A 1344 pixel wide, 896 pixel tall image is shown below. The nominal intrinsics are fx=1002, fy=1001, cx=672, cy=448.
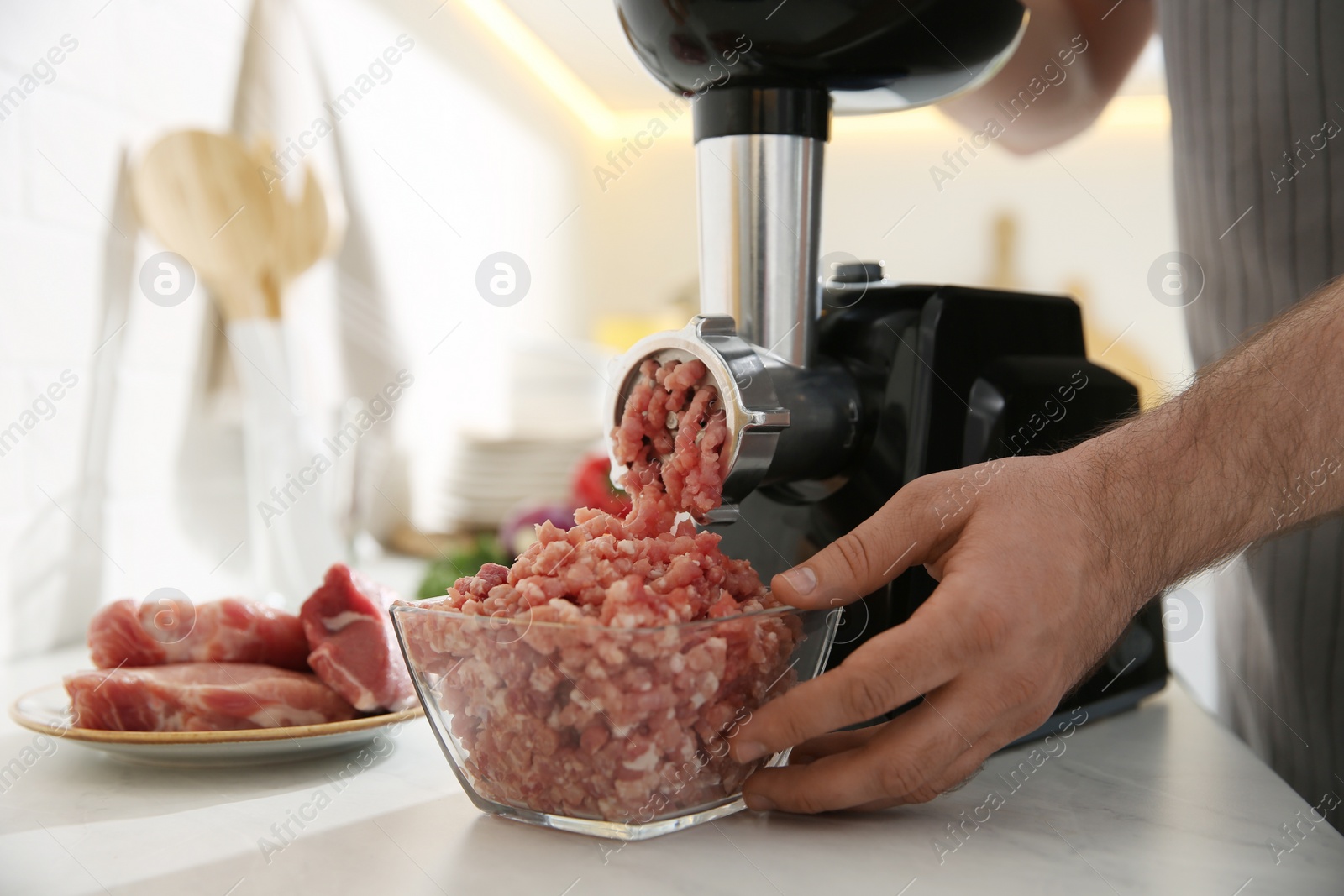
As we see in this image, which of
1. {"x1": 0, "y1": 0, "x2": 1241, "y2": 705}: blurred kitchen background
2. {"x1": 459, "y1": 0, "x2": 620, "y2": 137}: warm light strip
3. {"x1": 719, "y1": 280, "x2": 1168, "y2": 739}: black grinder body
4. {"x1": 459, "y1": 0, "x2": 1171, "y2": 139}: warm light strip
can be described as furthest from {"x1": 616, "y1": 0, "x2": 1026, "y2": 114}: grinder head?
{"x1": 459, "y1": 0, "x2": 1171, "y2": 139}: warm light strip

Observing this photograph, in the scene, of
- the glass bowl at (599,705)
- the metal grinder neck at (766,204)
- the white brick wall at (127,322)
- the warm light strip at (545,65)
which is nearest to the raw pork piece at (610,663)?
the glass bowl at (599,705)

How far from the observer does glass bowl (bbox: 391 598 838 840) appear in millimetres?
451

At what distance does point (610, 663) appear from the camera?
1.46 feet

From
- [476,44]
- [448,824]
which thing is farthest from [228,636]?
[476,44]

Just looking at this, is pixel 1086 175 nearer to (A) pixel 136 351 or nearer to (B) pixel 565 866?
(A) pixel 136 351

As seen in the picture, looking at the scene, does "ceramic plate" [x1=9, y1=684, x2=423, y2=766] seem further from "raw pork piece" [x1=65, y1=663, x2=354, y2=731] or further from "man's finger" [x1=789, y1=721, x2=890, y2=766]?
"man's finger" [x1=789, y1=721, x2=890, y2=766]

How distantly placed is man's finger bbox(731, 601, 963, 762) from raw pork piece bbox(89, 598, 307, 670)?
37 centimetres

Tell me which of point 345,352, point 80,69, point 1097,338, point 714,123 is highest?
point 80,69

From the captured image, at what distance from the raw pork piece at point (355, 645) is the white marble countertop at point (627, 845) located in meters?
0.04

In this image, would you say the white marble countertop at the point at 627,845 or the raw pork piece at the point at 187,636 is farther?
the raw pork piece at the point at 187,636

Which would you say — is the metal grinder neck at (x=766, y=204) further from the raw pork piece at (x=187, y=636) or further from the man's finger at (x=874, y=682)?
the raw pork piece at (x=187, y=636)

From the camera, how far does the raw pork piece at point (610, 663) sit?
1.49 feet

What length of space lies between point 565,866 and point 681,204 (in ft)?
11.4

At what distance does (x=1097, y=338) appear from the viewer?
3182mm
